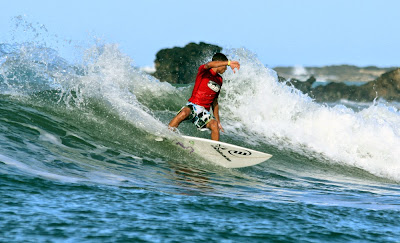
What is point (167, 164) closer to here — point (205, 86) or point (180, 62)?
point (205, 86)

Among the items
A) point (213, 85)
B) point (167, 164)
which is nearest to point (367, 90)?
point (213, 85)

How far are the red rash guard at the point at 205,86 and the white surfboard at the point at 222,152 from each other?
625 mm

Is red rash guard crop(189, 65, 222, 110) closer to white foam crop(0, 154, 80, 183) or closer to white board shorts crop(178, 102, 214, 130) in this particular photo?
white board shorts crop(178, 102, 214, 130)

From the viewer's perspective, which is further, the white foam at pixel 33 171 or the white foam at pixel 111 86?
the white foam at pixel 111 86

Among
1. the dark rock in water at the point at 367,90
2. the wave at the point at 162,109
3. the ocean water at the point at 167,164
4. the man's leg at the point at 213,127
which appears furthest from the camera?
the dark rock in water at the point at 367,90

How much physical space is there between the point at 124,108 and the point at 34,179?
15.1ft

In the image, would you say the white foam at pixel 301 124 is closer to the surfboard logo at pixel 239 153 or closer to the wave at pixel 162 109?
the wave at pixel 162 109

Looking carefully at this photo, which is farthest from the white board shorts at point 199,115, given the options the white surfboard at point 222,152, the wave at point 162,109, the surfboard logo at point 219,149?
the wave at point 162,109

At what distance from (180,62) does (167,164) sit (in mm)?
25079

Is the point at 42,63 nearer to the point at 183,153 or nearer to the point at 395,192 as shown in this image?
the point at 183,153

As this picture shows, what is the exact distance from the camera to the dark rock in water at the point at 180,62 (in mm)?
31750

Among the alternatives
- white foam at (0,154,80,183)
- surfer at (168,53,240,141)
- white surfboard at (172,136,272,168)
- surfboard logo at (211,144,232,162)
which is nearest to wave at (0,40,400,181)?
white surfboard at (172,136,272,168)

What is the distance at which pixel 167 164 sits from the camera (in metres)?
8.48

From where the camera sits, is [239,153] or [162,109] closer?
[239,153]
